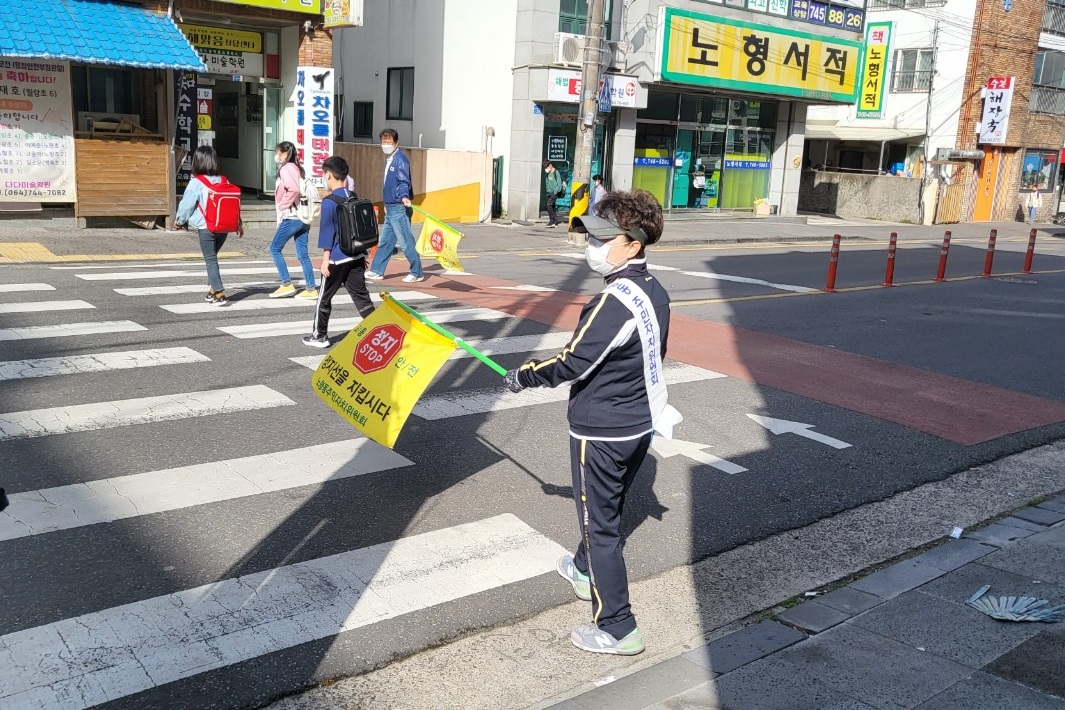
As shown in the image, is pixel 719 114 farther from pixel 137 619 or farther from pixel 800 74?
pixel 137 619

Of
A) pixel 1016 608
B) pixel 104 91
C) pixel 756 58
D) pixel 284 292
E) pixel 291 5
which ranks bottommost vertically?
pixel 1016 608

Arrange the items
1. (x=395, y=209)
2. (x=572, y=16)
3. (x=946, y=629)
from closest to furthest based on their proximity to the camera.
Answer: (x=946, y=629) → (x=395, y=209) → (x=572, y=16)

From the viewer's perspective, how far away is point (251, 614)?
454 centimetres

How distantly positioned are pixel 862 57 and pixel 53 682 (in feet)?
110

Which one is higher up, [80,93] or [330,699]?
[80,93]

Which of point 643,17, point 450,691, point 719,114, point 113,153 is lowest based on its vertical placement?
point 450,691

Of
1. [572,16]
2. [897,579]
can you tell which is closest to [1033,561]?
[897,579]

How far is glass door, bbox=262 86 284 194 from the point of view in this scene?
70.4 feet

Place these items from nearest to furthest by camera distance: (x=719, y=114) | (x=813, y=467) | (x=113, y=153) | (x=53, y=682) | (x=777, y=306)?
(x=53, y=682) < (x=813, y=467) < (x=777, y=306) < (x=113, y=153) < (x=719, y=114)

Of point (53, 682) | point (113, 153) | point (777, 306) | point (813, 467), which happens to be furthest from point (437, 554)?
point (113, 153)

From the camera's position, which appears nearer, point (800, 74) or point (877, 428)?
point (877, 428)

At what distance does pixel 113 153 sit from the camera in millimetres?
17922

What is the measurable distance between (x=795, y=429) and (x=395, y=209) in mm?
7787

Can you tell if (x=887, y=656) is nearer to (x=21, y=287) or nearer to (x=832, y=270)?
(x=21, y=287)
